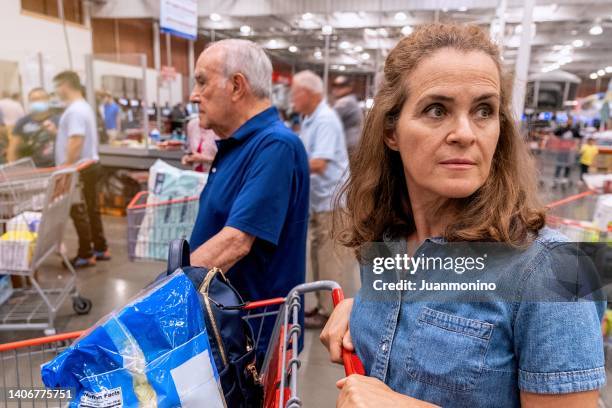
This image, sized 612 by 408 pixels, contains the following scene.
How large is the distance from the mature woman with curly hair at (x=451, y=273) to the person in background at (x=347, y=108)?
3.52 m

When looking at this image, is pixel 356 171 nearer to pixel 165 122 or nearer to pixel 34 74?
pixel 34 74

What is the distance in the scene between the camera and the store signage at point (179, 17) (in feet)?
13.5

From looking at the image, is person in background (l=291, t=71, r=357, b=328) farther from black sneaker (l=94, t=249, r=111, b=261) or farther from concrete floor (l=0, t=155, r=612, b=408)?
black sneaker (l=94, t=249, r=111, b=261)

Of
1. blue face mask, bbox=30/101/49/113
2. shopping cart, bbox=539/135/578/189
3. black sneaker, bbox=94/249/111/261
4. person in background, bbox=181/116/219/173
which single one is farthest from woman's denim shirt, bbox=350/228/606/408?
shopping cart, bbox=539/135/578/189

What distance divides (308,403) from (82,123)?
13.4 ft

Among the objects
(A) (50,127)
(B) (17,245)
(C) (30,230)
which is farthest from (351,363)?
(A) (50,127)

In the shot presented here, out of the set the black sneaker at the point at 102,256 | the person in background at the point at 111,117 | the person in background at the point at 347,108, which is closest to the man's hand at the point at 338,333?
the person in background at the point at 347,108

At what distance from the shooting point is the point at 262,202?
1.56 m

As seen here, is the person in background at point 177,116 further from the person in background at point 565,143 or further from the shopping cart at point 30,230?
the person in background at point 565,143

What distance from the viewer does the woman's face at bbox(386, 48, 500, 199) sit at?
765 millimetres

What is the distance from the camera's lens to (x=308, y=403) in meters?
1.13

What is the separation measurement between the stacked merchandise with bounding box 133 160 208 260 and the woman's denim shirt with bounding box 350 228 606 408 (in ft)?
6.80

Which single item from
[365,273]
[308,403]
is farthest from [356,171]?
[308,403]

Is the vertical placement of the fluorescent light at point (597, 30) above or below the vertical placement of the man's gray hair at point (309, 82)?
above
